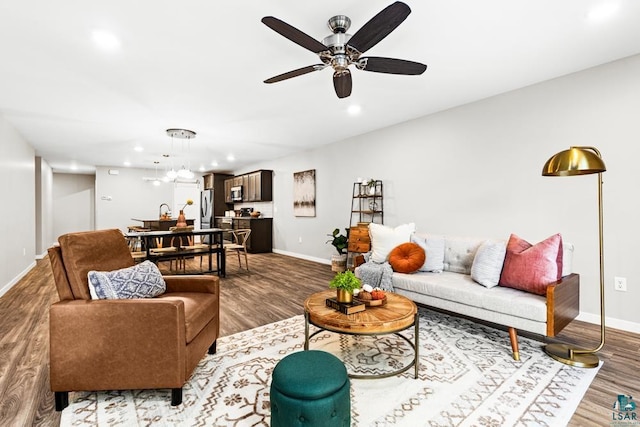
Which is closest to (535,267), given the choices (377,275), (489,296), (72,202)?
(489,296)

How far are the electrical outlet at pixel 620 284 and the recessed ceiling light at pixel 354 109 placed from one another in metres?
3.39

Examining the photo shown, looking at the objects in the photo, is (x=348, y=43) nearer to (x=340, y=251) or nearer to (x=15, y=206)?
(x=340, y=251)

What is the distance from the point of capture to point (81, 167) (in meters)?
9.20

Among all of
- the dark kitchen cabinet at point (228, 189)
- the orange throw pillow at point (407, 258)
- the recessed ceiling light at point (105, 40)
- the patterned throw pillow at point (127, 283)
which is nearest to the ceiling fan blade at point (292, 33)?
the recessed ceiling light at point (105, 40)

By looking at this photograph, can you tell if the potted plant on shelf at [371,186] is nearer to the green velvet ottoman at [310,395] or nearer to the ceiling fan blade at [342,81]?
the ceiling fan blade at [342,81]

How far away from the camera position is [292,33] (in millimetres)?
1951

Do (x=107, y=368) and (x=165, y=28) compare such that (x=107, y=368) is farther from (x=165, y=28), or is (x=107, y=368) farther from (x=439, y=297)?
(x=439, y=297)

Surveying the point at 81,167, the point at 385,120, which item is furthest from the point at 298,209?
the point at 81,167

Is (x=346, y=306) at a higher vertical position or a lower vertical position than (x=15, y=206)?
lower

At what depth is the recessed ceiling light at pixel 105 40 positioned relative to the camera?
7.86ft

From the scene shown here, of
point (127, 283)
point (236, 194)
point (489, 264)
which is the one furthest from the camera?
point (236, 194)

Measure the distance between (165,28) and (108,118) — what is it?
2.85 m

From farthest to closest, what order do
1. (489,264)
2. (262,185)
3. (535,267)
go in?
(262,185)
(489,264)
(535,267)

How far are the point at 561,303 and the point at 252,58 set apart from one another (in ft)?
10.9
